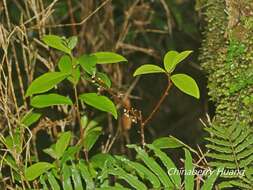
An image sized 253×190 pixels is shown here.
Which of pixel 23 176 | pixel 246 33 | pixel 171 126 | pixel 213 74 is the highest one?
pixel 246 33

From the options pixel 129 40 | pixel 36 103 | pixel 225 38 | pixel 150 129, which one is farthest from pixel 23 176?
pixel 150 129

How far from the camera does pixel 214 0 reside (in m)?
1.80

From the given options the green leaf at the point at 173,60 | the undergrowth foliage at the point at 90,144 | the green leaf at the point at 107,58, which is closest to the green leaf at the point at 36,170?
the undergrowth foliage at the point at 90,144

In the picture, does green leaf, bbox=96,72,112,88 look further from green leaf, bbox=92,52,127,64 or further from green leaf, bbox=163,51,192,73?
green leaf, bbox=163,51,192,73

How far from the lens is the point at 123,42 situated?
2.69 m

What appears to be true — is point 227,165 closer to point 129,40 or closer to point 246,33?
point 246,33

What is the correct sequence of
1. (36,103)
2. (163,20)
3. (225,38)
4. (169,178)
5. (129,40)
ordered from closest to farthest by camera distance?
1. (169,178)
2. (36,103)
3. (225,38)
4. (129,40)
5. (163,20)

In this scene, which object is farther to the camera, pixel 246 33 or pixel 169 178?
pixel 246 33

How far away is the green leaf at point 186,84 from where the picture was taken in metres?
1.56

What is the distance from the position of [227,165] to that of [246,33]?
380 mm

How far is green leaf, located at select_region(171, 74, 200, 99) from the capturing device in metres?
1.56

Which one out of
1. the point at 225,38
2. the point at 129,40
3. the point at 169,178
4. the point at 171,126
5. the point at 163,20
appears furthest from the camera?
the point at 171,126

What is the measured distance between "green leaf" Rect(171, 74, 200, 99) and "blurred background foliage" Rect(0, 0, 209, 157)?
42 cm

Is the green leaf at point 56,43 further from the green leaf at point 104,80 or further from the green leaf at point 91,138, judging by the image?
the green leaf at point 91,138
